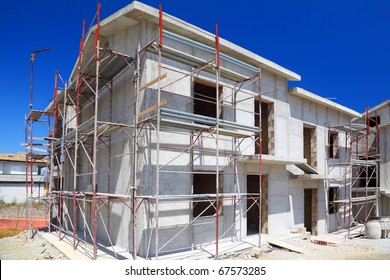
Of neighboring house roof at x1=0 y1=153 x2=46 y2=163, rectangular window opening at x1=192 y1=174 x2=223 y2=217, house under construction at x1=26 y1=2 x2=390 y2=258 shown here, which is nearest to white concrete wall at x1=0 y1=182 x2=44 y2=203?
neighboring house roof at x1=0 y1=153 x2=46 y2=163

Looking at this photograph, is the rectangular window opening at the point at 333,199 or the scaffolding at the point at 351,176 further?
the rectangular window opening at the point at 333,199

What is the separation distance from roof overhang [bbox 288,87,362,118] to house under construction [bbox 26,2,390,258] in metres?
0.10

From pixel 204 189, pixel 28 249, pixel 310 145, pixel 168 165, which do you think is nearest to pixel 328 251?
pixel 204 189

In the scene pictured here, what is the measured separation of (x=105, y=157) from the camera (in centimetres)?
1246

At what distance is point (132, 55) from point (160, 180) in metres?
4.30

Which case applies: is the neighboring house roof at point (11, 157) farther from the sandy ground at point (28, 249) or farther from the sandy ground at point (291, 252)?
the sandy ground at point (28, 249)

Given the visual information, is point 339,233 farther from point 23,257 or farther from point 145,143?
point 23,257

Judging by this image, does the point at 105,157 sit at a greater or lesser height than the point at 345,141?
lesser

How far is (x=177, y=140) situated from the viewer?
10.7 meters

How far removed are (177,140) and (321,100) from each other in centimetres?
1010

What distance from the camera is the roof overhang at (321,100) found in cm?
1578

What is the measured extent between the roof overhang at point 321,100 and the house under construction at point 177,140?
0.34ft

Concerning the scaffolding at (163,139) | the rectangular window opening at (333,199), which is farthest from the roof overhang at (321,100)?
the rectangular window opening at (333,199)
